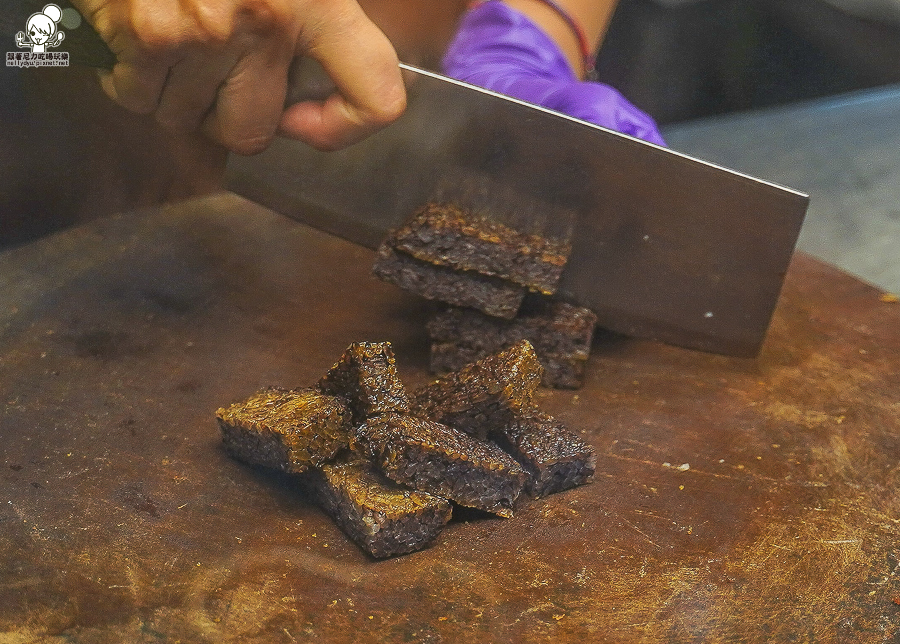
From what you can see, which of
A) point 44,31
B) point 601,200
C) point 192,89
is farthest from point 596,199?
point 44,31

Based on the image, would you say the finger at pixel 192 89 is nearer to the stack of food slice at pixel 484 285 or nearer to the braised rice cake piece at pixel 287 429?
the stack of food slice at pixel 484 285

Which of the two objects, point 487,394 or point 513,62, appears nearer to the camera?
point 487,394

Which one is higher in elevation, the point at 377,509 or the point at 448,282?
the point at 448,282

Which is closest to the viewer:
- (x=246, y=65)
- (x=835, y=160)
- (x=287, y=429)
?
(x=287, y=429)

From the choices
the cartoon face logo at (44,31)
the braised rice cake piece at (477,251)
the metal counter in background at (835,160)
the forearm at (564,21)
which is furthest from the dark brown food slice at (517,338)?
the forearm at (564,21)

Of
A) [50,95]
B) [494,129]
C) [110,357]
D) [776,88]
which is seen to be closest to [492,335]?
[494,129]

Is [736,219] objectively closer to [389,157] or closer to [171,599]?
[389,157]

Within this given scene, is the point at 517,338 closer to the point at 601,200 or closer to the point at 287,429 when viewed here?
the point at 601,200
